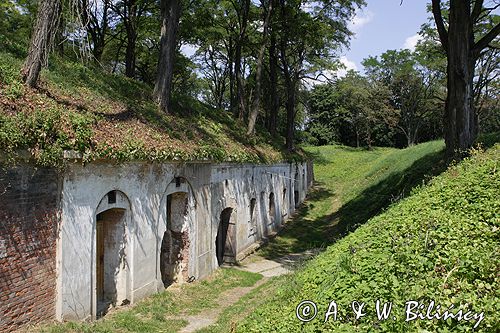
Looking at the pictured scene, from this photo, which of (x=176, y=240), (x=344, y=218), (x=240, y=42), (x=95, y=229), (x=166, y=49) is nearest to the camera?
(x=95, y=229)

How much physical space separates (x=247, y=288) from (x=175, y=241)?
287cm

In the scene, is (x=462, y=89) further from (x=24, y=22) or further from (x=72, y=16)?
(x=24, y=22)

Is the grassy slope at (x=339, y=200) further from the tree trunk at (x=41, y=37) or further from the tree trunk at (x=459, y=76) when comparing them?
the tree trunk at (x=41, y=37)

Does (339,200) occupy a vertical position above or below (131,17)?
below

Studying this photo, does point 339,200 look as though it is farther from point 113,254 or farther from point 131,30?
point 113,254

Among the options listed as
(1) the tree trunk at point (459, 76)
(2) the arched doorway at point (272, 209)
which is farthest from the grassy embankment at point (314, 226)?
(1) the tree trunk at point (459, 76)

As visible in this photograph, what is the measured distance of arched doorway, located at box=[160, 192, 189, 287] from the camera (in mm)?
13336

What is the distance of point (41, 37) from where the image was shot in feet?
32.0

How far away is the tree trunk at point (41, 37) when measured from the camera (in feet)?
31.9

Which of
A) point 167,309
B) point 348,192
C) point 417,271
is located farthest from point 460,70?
point 348,192

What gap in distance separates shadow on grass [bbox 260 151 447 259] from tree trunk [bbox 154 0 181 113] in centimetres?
827

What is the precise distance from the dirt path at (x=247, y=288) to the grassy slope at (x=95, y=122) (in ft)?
14.2

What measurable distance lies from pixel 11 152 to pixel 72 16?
12.4ft

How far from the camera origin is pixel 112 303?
1035 cm
